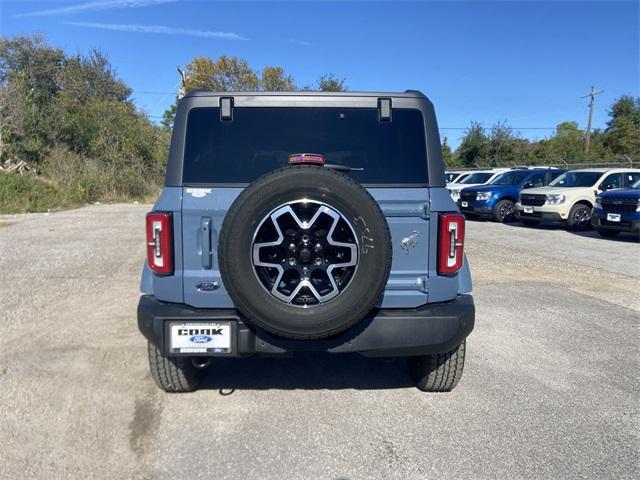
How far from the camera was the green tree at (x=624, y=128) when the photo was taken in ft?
130

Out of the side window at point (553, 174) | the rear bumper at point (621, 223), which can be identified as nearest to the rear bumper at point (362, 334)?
the rear bumper at point (621, 223)

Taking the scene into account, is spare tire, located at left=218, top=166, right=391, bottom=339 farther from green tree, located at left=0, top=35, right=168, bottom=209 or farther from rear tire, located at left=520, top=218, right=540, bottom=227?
green tree, located at left=0, top=35, right=168, bottom=209

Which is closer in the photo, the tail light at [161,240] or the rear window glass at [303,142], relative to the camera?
the tail light at [161,240]

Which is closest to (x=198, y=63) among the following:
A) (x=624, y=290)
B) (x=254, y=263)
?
(x=624, y=290)

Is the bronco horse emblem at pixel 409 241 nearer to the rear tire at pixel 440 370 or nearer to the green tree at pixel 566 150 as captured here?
the rear tire at pixel 440 370

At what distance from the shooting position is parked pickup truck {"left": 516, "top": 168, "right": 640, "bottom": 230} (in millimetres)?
14773

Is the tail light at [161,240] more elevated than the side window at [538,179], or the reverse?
the side window at [538,179]

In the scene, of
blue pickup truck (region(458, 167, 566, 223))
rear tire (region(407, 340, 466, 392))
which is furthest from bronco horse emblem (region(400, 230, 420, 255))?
blue pickup truck (region(458, 167, 566, 223))

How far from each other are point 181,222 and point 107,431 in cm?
138

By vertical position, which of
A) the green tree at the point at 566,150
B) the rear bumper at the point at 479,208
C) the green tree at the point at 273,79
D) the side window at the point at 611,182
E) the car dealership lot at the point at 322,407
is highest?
the green tree at the point at 273,79

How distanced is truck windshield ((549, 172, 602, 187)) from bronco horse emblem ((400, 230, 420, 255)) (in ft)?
45.0

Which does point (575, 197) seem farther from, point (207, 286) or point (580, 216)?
point (207, 286)

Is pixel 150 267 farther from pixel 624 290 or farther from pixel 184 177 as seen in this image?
pixel 624 290

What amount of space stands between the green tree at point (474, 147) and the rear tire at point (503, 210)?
24006mm
